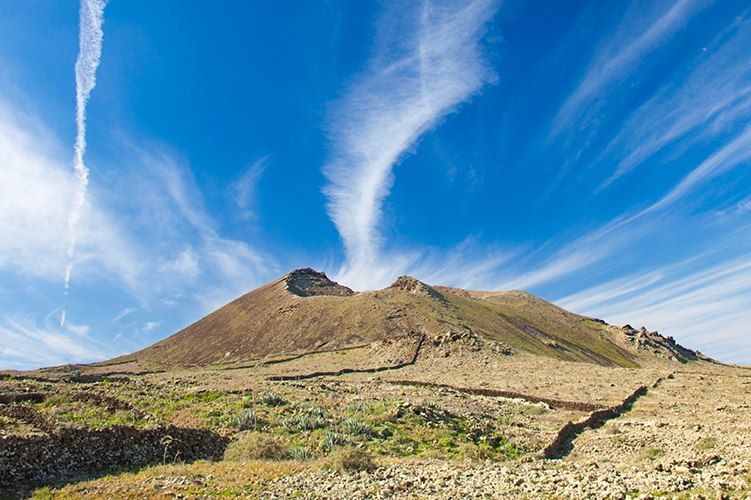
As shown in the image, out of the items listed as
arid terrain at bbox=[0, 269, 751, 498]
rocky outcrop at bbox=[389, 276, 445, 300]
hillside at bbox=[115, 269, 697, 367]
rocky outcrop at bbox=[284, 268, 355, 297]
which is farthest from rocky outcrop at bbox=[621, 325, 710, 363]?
arid terrain at bbox=[0, 269, 751, 498]

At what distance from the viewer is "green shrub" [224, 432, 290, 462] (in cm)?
1850

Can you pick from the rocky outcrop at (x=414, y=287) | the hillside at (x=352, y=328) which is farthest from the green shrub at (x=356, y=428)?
the rocky outcrop at (x=414, y=287)

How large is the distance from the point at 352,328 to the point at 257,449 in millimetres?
68031

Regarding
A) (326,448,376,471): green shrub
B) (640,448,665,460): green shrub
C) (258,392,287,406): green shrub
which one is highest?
(258,392,287,406): green shrub

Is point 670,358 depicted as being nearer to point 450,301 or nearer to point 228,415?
point 450,301

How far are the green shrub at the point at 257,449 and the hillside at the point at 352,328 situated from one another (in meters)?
53.5

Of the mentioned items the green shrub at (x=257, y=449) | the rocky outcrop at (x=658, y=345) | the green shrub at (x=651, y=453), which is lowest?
the green shrub at (x=651, y=453)

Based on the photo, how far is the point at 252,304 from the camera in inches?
4894

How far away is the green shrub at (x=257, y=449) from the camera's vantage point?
18.5m

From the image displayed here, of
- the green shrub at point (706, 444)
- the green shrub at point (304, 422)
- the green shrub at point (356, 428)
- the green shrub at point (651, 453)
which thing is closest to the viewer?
the green shrub at point (706, 444)

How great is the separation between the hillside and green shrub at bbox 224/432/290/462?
175ft

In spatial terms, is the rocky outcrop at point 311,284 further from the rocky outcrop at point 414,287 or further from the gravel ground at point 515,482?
the gravel ground at point 515,482

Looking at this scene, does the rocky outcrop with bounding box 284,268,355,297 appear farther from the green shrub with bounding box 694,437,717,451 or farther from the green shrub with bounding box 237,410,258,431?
the green shrub with bounding box 694,437,717,451

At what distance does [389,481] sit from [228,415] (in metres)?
13.5
